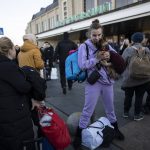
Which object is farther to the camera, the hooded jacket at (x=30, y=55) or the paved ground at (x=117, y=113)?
the hooded jacket at (x=30, y=55)

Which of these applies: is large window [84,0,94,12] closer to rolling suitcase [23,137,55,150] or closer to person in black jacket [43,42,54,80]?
person in black jacket [43,42,54,80]

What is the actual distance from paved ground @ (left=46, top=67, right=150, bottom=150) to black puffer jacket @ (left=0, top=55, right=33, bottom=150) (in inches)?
65.1

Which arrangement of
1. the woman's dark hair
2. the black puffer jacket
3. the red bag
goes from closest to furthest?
1. the black puffer jacket
2. the woman's dark hair
3. the red bag

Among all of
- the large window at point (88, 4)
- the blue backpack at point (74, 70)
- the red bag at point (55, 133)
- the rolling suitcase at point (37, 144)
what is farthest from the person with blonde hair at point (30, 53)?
the large window at point (88, 4)

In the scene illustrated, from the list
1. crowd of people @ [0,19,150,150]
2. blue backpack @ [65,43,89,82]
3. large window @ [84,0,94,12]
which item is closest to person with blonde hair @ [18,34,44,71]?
crowd of people @ [0,19,150,150]

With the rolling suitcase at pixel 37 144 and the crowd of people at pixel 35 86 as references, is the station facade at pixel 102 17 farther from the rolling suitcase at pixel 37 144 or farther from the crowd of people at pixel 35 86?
the rolling suitcase at pixel 37 144

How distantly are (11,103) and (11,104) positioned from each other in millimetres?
10

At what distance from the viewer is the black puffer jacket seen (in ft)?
8.83

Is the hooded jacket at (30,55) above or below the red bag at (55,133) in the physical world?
above

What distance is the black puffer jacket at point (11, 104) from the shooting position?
2691 mm

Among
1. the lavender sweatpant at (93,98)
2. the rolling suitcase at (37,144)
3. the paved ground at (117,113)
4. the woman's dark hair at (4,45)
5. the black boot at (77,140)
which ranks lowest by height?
the paved ground at (117,113)

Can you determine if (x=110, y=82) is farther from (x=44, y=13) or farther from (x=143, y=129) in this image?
(x=44, y=13)

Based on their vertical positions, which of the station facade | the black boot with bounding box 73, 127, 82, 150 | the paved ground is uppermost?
the station facade

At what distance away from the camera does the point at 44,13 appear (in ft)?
188
